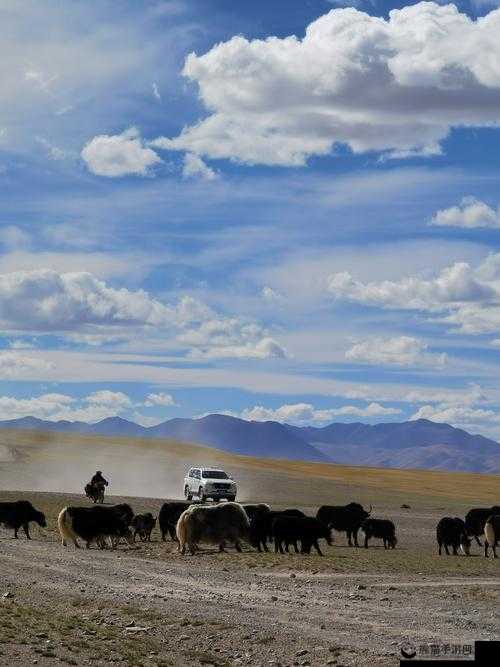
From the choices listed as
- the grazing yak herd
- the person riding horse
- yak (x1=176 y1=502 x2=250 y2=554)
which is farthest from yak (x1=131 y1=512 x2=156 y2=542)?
the person riding horse

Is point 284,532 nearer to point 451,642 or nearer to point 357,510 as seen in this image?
point 357,510

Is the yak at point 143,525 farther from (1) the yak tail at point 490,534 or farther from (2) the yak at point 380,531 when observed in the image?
(1) the yak tail at point 490,534

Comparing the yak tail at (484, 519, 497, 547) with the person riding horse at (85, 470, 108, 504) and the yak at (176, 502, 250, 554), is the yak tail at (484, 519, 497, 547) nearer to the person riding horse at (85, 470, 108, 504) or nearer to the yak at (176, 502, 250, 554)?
the yak at (176, 502, 250, 554)

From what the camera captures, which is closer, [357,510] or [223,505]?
[223,505]

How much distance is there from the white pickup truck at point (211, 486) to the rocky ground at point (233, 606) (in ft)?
63.7

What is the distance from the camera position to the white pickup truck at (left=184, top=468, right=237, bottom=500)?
50406mm

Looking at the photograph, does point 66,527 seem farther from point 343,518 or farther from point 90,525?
point 343,518

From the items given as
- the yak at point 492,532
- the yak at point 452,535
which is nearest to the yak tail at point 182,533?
the yak at point 452,535

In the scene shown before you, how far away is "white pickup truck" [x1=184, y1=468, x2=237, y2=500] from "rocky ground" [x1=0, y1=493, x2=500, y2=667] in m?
19.4

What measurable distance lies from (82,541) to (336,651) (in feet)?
57.3

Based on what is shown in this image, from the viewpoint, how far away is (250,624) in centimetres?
1823

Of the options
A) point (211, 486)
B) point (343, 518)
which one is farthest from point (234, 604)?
point (211, 486)

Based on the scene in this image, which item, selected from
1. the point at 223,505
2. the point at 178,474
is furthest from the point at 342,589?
the point at 178,474

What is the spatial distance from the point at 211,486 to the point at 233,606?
30538 millimetres
